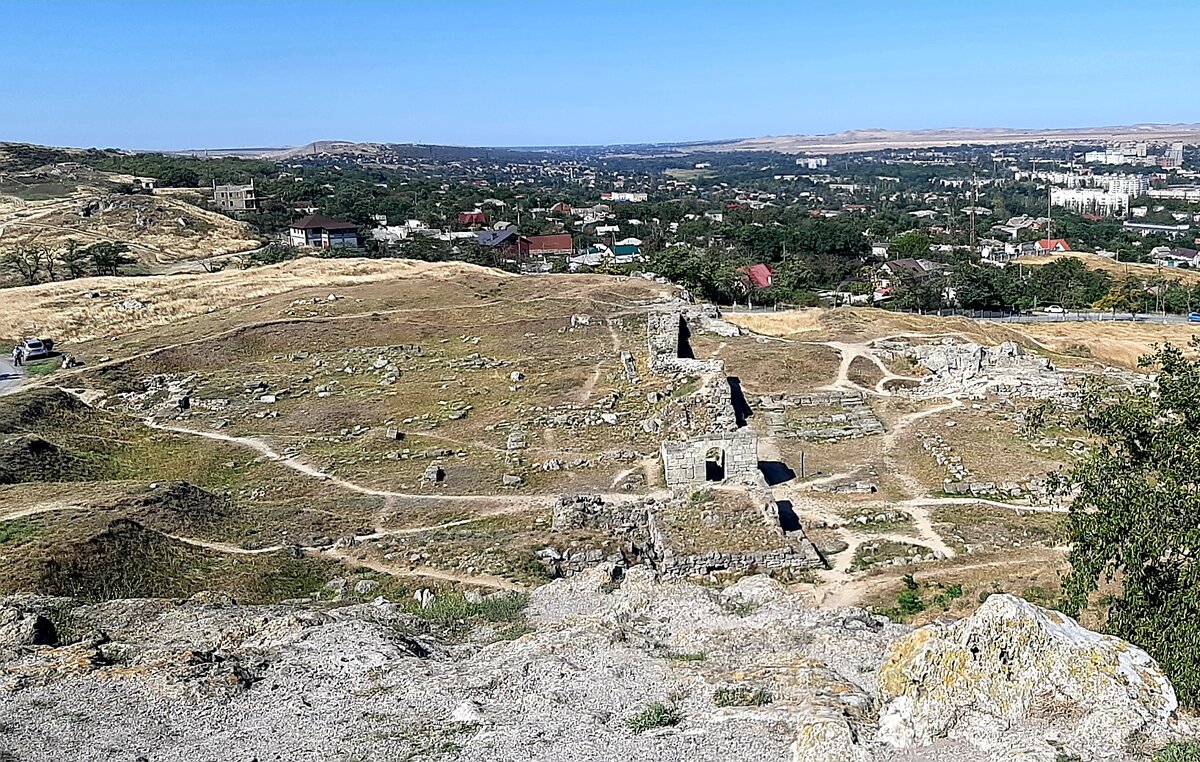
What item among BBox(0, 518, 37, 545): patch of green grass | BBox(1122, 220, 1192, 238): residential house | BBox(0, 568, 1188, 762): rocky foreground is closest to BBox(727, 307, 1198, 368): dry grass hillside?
BBox(0, 568, 1188, 762): rocky foreground

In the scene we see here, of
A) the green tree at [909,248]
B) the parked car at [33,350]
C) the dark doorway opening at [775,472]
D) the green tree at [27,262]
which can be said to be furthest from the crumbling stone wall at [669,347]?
the green tree at [909,248]

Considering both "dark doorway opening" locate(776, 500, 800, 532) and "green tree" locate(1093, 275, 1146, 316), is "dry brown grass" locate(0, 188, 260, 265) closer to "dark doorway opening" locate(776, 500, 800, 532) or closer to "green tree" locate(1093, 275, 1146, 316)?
"dark doorway opening" locate(776, 500, 800, 532)

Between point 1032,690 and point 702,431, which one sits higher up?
point 1032,690

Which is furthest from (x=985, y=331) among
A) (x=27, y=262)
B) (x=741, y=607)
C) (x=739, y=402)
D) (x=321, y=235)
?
(x=27, y=262)

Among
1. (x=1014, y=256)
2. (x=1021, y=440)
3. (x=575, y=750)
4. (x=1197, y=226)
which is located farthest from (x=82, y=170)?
(x=1197, y=226)

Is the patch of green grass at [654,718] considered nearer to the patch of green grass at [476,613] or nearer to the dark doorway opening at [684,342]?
the patch of green grass at [476,613]

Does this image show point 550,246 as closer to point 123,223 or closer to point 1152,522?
point 123,223
